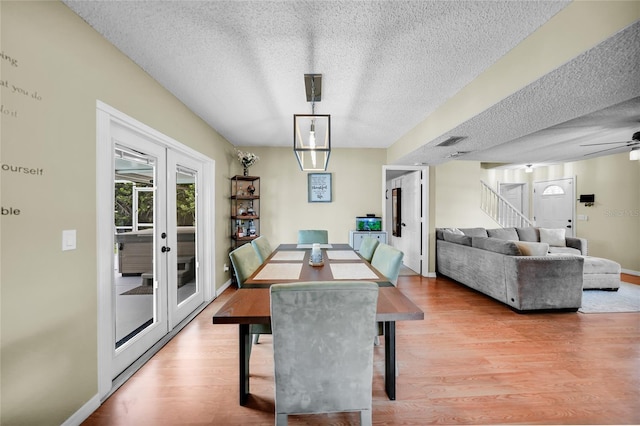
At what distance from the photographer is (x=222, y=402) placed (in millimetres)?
1690

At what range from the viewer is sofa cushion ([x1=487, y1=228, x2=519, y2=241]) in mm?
4867

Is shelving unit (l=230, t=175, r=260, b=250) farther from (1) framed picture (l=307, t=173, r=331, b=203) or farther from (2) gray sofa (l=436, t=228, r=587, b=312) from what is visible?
(2) gray sofa (l=436, t=228, r=587, b=312)

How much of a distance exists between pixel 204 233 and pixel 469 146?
12.8 feet

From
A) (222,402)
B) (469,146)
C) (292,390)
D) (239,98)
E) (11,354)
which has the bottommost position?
(222,402)

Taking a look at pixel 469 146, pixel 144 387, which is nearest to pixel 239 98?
pixel 144 387

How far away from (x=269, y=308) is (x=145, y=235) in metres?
1.82

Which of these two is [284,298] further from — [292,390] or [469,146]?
[469,146]

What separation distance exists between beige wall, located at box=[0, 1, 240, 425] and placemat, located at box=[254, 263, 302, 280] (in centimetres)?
110

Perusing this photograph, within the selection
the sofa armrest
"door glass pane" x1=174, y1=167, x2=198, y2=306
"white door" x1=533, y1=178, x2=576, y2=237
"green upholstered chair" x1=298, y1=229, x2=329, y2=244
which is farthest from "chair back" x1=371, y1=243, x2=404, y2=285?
"white door" x1=533, y1=178, x2=576, y2=237

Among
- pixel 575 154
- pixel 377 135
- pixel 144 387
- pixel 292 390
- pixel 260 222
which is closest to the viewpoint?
pixel 292 390

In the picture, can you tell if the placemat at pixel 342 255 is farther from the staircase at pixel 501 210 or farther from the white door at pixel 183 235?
the staircase at pixel 501 210

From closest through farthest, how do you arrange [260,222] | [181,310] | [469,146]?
[181,310], [469,146], [260,222]

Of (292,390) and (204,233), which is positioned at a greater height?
(204,233)

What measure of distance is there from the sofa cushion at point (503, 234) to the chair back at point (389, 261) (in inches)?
146
